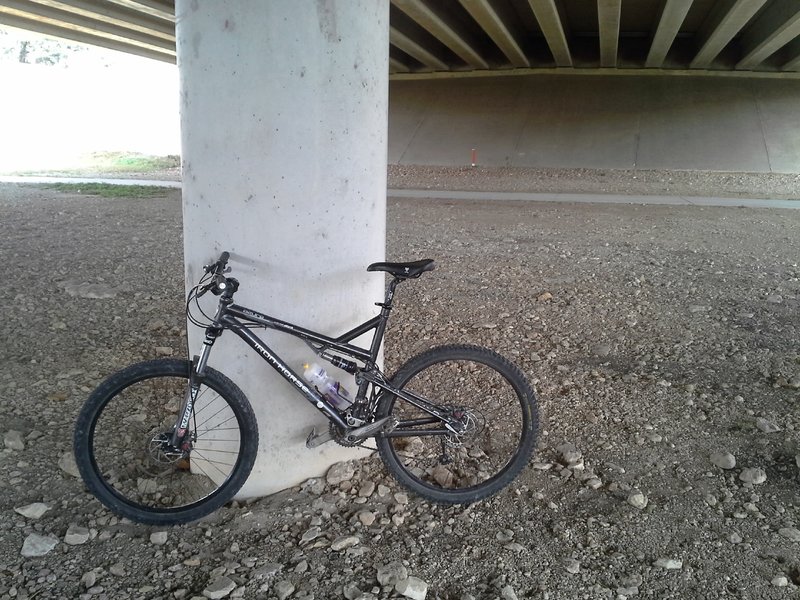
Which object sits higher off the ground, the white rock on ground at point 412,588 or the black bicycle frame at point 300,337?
the black bicycle frame at point 300,337

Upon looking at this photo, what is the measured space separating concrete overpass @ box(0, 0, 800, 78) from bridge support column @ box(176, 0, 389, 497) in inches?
603

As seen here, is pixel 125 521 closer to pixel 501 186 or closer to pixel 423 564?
pixel 423 564

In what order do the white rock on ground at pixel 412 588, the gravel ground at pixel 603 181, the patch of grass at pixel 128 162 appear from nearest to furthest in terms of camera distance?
the white rock on ground at pixel 412 588, the gravel ground at pixel 603 181, the patch of grass at pixel 128 162

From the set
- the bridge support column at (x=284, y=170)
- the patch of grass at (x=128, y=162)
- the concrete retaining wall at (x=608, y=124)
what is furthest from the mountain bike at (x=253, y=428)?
the concrete retaining wall at (x=608, y=124)

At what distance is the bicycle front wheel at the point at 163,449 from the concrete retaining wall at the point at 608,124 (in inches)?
834

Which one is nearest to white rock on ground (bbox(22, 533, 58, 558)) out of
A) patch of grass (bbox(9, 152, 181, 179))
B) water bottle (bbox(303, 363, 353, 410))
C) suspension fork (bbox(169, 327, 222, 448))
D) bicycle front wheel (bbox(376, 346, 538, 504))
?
suspension fork (bbox(169, 327, 222, 448))

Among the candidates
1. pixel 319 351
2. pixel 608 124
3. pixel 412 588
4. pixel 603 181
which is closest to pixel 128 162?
pixel 603 181

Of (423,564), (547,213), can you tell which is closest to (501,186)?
(547,213)

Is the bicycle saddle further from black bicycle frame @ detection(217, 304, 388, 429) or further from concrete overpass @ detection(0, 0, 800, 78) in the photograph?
concrete overpass @ detection(0, 0, 800, 78)

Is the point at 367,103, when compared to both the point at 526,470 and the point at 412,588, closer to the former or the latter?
the point at 526,470

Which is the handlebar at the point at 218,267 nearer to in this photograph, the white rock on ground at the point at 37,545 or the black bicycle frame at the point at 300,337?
the black bicycle frame at the point at 300,337

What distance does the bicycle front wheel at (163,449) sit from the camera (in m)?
2.91

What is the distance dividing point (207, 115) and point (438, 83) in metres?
26.0

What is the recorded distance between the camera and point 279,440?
334 centimetres
